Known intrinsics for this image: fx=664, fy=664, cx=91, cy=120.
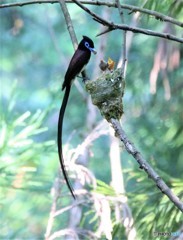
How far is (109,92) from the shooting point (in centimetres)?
199

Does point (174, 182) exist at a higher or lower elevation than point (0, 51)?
lower

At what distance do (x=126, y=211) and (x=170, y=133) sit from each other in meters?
1.89

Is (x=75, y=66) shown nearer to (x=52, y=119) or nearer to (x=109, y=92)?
(x=109, y=92)

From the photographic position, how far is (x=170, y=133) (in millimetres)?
4930

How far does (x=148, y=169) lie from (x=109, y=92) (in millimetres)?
473

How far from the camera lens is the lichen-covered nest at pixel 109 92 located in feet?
6.43

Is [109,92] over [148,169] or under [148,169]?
over

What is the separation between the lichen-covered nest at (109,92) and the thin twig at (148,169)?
168 millimetres

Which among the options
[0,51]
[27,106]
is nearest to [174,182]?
[27,106]

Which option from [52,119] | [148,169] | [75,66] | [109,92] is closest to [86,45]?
[75,66]

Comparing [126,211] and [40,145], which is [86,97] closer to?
[40,145]

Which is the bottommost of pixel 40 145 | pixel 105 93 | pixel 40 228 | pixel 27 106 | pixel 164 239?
pixel 164 239

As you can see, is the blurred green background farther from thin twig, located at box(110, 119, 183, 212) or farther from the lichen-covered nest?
thin twig, located at box(110, 119, 183, 212)

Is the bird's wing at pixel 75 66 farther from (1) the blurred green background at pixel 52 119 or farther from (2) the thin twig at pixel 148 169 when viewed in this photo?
(2) the thin twig at pixel 148 169
